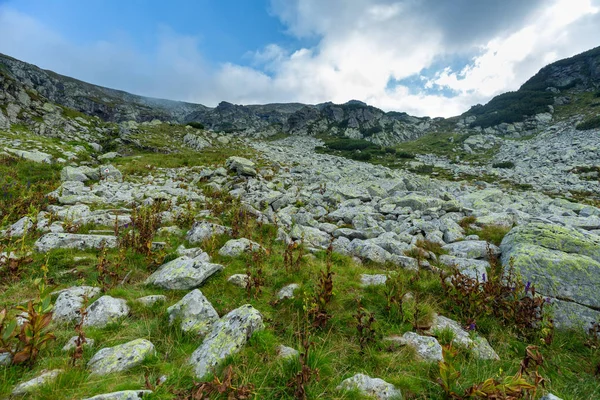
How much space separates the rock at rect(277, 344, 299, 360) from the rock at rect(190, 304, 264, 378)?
17.5 inches

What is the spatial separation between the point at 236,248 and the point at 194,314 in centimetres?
296

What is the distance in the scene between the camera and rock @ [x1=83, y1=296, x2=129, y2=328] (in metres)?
3.89

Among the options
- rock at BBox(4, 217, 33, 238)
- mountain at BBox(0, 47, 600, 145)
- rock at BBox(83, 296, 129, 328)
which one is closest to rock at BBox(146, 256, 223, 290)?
rock at BBox(83, 296, 129, 328)

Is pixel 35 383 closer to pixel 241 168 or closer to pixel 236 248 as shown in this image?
pixel 236 248

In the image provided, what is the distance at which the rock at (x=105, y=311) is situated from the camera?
3887 mm

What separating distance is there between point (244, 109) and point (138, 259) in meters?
175

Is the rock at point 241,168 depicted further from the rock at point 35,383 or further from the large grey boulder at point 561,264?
Answer: the rock at point 35,383

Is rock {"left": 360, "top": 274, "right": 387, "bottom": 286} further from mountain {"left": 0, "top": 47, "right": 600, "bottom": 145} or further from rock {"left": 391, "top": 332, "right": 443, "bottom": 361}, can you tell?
mountain {"left": 0, "top": 47, "right": 600, "bottom": 145}

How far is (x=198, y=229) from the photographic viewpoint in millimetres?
7867

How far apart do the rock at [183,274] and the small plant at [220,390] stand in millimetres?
2665

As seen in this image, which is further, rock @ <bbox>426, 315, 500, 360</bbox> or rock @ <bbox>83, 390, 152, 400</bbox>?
rock @ <bbox>426, 315, 500, 360</bbox>

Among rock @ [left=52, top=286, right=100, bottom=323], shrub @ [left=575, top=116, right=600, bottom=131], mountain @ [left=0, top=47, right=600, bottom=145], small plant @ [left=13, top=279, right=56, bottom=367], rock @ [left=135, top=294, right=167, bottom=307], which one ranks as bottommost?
rock @ [left=135, top=294, right=167, bottom=307]

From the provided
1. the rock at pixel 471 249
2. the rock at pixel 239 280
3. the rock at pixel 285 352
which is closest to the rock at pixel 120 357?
the rock at pixel 285 352

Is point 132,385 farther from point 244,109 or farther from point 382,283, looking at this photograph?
point 244,109
